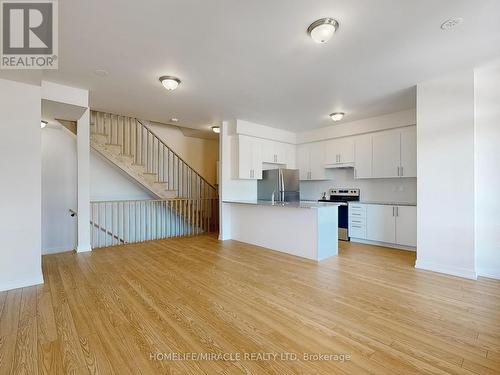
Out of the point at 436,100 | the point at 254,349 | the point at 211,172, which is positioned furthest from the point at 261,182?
the point at 254,349

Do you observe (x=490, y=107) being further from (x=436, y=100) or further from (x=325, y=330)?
(x=325, y=330)

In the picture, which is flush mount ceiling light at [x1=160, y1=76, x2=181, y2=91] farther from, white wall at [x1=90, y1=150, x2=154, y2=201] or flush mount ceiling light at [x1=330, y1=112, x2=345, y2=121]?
white wall at [x1=90, y1=150, x2=154, y2=201]

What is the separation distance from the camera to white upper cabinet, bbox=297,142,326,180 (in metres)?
6.21

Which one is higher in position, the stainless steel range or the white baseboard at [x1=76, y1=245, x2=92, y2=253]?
the stainless steel range

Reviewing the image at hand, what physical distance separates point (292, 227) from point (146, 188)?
3.50m

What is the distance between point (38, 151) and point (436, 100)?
17.1 ft

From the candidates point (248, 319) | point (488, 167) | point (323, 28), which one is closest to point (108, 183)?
point (248, 319)

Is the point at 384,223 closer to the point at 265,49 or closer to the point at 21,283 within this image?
the point at 265,49

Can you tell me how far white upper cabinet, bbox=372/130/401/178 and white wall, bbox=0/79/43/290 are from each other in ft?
18.7

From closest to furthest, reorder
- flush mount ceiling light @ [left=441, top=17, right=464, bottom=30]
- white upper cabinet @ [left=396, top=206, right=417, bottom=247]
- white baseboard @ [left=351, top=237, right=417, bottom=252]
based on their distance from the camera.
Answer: flush mount ceiling light @ [left=441, top=17, right=464, bottom=30]
white upper cabinet @ [left=396, top=206, right=417, bottom=247]
white baseboard @ [left=351, top=237, right=417, bottom=252]

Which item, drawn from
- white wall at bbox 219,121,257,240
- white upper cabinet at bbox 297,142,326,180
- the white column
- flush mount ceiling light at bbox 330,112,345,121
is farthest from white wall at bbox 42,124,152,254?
flush mount ceiling light at bbox 330,112,345,121

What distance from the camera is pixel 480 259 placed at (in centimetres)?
322

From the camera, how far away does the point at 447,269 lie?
3.30m

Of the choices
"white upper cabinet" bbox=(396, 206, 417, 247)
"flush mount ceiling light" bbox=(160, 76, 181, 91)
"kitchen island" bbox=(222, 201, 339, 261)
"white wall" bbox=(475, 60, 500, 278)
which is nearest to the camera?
"white wall" bbox=(475, 60, 500, 278)
